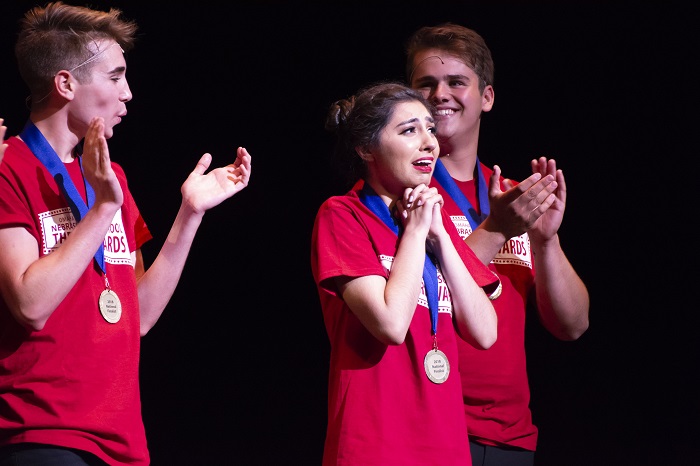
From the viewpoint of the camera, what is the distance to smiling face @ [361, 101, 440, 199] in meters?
2.75

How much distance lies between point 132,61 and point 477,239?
200 centimetres

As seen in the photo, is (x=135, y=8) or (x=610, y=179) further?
(x=610, y=179)

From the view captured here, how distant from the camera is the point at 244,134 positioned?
4.48m

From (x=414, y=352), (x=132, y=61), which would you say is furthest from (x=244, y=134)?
(x=414, y=352)

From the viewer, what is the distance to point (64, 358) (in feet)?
7.64

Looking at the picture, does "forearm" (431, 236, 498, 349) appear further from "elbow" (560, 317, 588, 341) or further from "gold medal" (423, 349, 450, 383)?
"elbow" (560, 317, 588, 341)

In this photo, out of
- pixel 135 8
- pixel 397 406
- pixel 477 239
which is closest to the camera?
pixel 397 406

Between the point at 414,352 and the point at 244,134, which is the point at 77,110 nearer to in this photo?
the point at 414,352

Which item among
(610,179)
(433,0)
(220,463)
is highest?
(433,0)

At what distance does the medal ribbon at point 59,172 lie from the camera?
96.5 inches

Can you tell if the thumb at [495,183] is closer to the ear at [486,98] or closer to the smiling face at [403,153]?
the smiling face at [403,153]

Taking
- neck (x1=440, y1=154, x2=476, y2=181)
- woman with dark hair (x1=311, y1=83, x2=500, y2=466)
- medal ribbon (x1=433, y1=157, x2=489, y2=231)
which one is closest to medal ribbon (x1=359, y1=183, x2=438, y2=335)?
woman with dark hair (x1=311, y1=83, x2=500, y2=466)

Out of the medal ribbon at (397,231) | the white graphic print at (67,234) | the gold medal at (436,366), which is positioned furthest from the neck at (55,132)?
the gold medal at (436,366)

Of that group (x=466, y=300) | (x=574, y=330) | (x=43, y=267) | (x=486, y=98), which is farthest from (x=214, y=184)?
(x=574, y=330)
